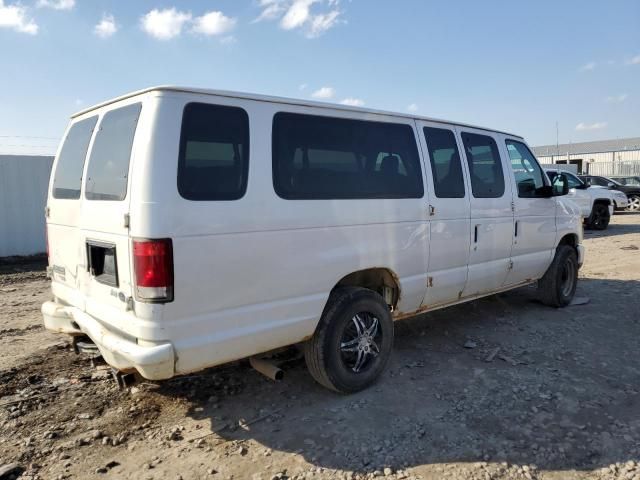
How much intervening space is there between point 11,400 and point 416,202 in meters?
3.58

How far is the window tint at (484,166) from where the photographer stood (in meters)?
4.79

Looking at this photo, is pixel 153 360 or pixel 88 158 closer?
pixel 153 360

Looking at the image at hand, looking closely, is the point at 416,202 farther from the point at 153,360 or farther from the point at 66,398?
the point at 66,398

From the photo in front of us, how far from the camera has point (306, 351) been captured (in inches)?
144

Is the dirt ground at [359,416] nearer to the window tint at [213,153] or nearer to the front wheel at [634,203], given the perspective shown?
the window tint at [213,153]

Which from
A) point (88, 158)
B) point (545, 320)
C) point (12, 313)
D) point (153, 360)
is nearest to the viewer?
point (153, 360)

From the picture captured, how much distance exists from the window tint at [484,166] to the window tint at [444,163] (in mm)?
204

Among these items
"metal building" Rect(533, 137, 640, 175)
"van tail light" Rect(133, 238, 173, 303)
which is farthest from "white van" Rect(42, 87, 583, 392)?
"metal building" Rect(533, 137, 640, 175)

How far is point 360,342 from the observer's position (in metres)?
3.83

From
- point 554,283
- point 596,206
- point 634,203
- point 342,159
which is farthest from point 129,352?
point 634,203

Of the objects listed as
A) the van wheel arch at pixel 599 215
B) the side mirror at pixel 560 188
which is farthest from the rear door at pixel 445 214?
the van wheel arch at pixel 599 215

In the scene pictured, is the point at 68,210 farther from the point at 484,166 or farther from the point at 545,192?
the point at 545,192

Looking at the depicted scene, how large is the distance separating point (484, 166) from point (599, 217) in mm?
12634

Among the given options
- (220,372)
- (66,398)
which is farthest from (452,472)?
(66,398)
